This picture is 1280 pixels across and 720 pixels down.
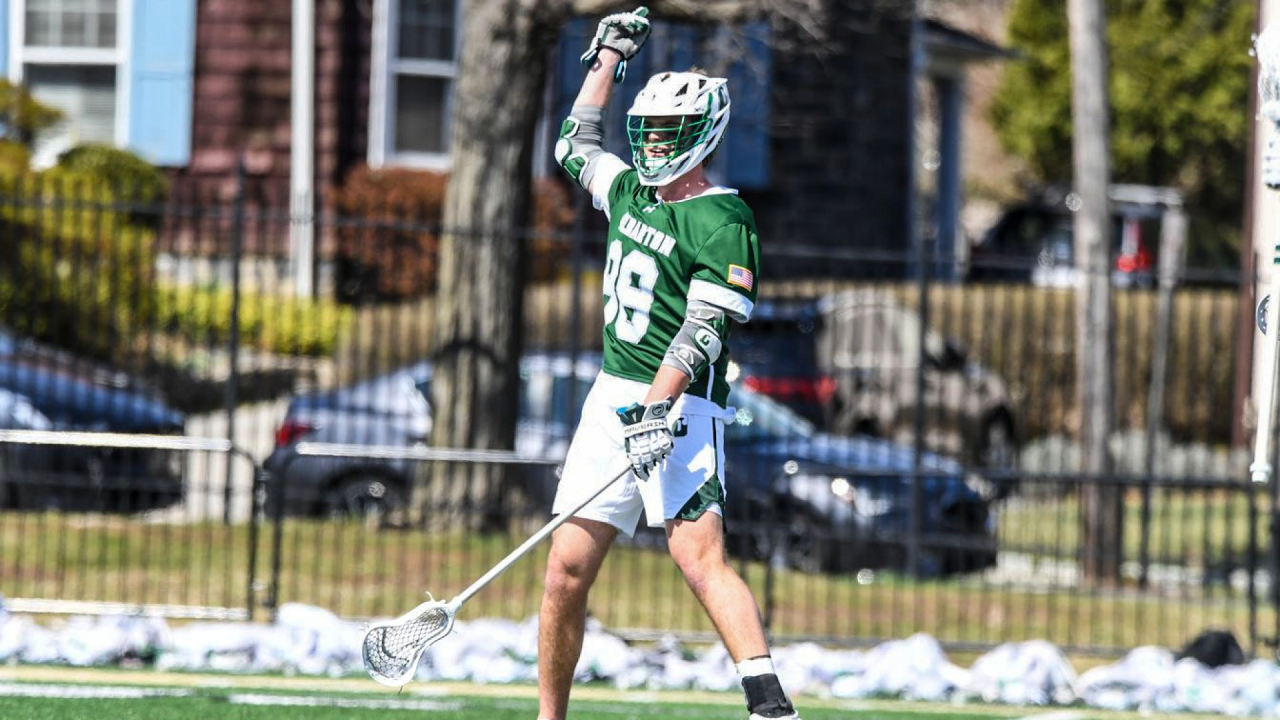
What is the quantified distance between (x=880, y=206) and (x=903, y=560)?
13544 mm

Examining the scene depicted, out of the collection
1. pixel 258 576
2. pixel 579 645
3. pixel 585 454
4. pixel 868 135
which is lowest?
pixel 258 576

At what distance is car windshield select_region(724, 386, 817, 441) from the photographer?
44.3 feet

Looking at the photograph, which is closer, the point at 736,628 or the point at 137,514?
the point at 736,628

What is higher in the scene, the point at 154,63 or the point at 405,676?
the point at 154,63

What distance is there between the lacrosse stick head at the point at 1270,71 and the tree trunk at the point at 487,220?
23.3 ft

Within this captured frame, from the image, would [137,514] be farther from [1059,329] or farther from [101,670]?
[1059,329]

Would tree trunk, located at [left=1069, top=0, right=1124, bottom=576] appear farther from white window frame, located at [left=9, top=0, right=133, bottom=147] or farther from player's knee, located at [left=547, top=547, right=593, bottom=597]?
white window frame, located at [left=9, top=0, right=133, bottom=147]

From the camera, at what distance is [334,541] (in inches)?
475

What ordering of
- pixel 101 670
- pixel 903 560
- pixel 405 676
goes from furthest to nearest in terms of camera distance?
pixel 903 560
pixel 101 670
pixel 405 676

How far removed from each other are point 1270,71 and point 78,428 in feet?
26.4

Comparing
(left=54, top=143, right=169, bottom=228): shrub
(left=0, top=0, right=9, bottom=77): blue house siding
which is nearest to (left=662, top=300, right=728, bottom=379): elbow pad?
(left=54, top=143, right=169, bottom=228): shrub

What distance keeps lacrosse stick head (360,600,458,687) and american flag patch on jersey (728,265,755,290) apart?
Result: 4.42 feet

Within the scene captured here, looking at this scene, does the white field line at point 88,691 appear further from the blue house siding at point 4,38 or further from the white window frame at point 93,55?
the blue house siding at point 4,38

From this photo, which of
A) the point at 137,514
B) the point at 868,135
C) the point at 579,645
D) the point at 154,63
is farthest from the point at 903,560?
the point at 868,135
